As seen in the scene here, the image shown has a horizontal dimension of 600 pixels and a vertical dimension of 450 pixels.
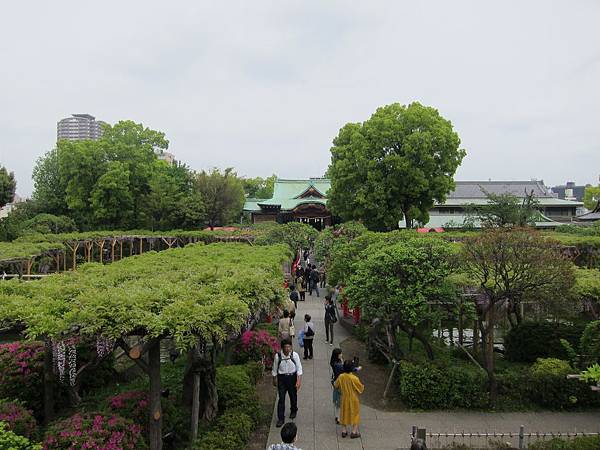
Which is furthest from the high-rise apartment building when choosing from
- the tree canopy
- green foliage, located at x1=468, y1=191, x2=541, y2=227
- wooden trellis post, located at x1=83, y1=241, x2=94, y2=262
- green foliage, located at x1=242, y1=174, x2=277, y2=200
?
green foliage, located at x1=468, y1=191, x2=541, y2=227

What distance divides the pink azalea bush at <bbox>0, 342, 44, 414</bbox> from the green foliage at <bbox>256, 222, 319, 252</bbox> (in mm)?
17891

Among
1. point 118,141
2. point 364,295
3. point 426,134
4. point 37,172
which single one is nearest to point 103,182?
point 118,141

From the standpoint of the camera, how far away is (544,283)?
9.45 m

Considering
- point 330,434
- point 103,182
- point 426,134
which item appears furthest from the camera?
point 103,182

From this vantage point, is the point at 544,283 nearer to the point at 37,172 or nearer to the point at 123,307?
the point at 123,307

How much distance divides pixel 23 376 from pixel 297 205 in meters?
37.9

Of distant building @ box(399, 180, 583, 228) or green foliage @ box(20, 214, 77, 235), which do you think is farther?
distant building @ box(399, 180, 583, 228)

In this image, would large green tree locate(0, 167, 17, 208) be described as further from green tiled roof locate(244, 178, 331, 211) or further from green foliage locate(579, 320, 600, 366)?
green foliage locate(579, 320, 600, 366)

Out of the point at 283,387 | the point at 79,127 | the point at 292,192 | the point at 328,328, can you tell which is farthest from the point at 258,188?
the point at 79,127

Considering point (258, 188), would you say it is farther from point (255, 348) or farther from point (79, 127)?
point (79, 127)

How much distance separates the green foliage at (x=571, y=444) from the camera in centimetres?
701

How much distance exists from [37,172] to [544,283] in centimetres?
5123

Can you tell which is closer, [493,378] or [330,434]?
[330,434]

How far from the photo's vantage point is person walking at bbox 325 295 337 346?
45.8 feet
